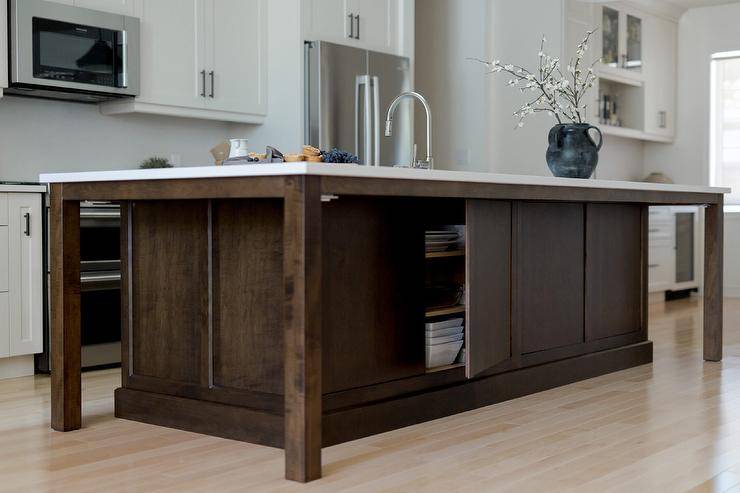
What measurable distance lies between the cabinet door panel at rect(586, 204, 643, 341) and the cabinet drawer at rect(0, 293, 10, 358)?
2.55 metres

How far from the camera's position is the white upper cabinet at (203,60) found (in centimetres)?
473

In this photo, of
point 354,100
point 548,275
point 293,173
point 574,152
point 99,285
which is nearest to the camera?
point 293,173

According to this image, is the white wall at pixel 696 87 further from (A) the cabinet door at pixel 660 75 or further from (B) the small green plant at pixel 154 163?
(B) the small green plant at pixel 154 163

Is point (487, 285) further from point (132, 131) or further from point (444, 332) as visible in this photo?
point (132, 131)

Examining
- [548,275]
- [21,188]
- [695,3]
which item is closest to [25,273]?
[21,188]

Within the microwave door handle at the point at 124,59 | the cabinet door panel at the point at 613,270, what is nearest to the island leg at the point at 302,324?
the cabinet door panel at the point at 613,270

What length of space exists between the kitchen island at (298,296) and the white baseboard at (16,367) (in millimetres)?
1105

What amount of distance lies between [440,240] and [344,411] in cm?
81

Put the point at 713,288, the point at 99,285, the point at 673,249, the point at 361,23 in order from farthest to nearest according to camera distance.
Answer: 1. the point at 673,249
2. the point at 361,23
3. the point at 713,288
4. the point at 99,285

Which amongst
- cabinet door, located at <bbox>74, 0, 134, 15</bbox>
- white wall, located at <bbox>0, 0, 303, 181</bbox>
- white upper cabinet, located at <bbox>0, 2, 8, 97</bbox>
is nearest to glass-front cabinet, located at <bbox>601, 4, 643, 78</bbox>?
white wall, located at <bbox>0, 0, 303, 181</bbox>

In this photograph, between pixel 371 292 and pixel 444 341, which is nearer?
pixel 371 292

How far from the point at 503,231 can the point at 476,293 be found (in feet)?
1.14

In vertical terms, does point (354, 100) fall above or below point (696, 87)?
below

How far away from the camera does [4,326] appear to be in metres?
4.06
